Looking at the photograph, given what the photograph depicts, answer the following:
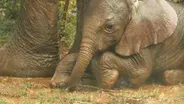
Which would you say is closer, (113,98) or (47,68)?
(113,98)

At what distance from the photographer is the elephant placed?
20.9 ft

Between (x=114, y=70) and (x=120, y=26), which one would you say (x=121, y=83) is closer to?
(x=114, y=70)

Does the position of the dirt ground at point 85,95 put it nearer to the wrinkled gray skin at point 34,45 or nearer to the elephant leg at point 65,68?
the elephant leg at point 65,68

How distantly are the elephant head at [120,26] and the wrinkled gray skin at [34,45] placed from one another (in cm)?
94

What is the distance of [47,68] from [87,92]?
1.15 meters

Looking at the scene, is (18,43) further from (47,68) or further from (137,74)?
(137,74)

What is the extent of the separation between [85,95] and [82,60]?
397mm

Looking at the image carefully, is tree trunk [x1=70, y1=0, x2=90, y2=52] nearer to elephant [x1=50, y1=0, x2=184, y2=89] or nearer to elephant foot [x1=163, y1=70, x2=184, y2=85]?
elephant [x1=50, y1=0, x2=184, y2=89]

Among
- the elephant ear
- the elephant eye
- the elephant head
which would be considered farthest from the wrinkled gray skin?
the elephant ear

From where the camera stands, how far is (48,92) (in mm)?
6324

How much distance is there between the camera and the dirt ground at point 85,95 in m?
5.92

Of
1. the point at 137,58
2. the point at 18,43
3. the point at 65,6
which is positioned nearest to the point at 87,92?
the point at 137,58

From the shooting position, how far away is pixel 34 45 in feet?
24.0

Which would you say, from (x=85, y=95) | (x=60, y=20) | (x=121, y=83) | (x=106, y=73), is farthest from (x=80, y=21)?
(x=60, y=20)
